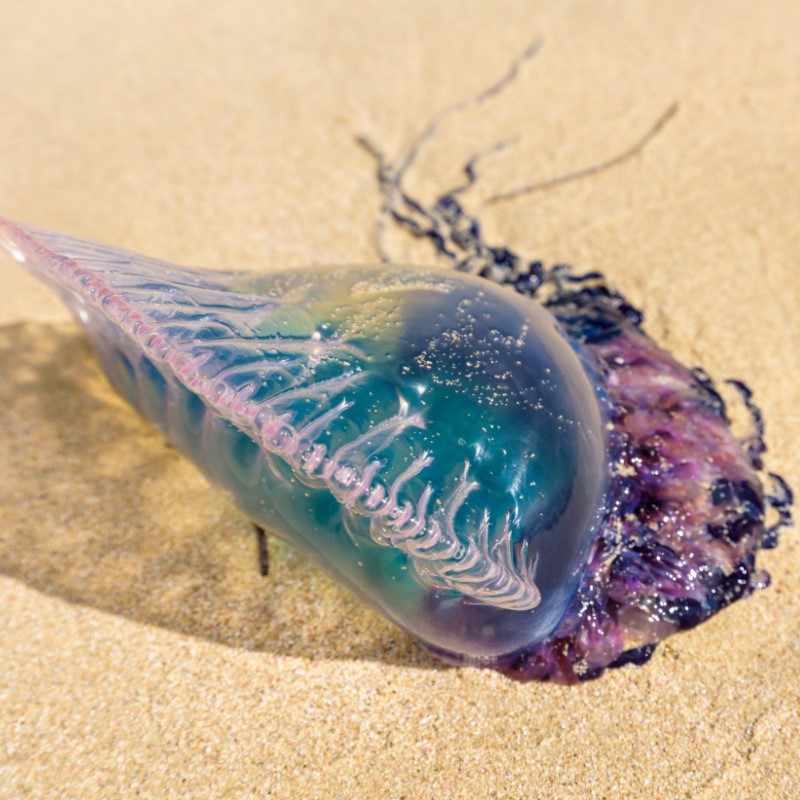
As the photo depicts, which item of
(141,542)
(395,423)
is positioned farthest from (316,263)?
(395,423)

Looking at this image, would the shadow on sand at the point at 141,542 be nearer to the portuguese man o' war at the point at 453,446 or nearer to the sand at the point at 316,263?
the sand at the point at 316,263

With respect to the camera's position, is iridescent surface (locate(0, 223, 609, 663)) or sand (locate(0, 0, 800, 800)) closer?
iridescent surface (locate(0, 223, 609, 663))

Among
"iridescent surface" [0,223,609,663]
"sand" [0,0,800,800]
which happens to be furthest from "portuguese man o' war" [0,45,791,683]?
"sand" [0,0,800,800]

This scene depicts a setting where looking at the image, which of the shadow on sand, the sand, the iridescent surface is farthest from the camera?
the shadow on sand

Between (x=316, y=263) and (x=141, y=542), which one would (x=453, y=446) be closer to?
(x=141, y=542)

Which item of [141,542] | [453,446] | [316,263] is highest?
[453,446]

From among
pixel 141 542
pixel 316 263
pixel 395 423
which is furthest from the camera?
pixel 316 263

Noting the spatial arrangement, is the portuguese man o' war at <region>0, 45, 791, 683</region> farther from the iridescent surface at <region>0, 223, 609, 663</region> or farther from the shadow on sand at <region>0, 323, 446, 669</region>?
the shadow on sand at <region>0, 323, 446, 669</region>
